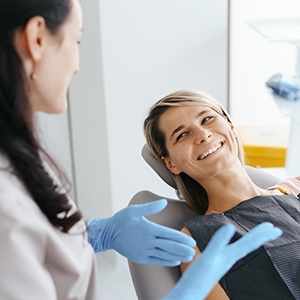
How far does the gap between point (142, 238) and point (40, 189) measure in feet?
1.34

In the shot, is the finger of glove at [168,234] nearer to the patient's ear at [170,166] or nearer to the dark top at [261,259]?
the dark top at [261,259]

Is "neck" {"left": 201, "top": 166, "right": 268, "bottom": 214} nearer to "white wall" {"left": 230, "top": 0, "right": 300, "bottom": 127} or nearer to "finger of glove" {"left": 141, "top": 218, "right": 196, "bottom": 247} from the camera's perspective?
"finger of glove" {"left": 141, "top": 218, "right": 196, "bottom": 247}

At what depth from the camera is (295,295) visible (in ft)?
4.94

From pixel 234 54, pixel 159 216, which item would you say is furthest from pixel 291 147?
pixel 159 216

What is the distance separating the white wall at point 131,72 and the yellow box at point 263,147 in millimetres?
271

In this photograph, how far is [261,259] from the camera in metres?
1.56

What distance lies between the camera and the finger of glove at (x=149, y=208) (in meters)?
1.34

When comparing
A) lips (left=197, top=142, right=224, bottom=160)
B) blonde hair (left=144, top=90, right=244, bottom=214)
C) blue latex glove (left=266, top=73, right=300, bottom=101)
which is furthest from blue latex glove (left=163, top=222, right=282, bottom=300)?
blue latex glove (left=266, top=73, right=300, bottom=101)

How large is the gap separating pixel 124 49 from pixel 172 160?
1067 millimetres

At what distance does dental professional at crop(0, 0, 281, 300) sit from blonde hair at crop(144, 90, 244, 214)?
0.63 meters

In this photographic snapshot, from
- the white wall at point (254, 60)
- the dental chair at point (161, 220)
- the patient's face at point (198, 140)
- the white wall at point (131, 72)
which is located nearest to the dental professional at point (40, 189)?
the dental chair at point (161, 220)

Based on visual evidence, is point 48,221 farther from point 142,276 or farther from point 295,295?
point 295,295

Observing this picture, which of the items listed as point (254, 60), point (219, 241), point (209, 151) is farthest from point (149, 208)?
point (254, 60)

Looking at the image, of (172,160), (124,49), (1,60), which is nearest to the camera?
(1,60)
